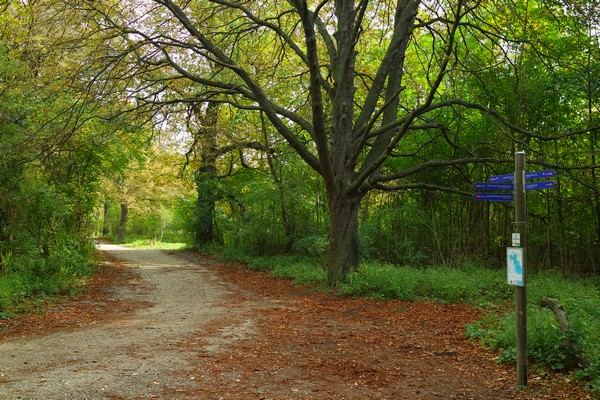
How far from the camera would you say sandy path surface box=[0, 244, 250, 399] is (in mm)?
4688

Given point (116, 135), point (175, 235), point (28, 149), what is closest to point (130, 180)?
point (175, 235)

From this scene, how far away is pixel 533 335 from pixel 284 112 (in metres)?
8.01

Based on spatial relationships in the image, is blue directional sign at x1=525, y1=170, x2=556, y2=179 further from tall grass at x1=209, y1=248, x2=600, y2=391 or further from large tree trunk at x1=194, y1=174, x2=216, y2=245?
large tree trunk at x1=194, y1=174, x2=216, y2=245

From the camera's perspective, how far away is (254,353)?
635 centimetres

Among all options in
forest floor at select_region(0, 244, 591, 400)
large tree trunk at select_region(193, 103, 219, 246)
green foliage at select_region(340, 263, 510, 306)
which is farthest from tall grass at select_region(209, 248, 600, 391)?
large tree trunk at select_region(193, 103, 219, 246)

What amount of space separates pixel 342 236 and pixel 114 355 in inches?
271

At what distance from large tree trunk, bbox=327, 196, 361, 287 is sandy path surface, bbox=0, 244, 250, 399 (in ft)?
9.57

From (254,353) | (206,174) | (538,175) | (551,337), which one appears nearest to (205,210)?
(206,174)

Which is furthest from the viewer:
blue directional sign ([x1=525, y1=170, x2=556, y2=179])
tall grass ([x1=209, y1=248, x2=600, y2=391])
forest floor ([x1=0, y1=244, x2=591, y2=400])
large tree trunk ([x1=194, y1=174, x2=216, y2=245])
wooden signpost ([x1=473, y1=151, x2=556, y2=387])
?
large tree trunk ([x1=194, y1=174, x2=216, y2=245])

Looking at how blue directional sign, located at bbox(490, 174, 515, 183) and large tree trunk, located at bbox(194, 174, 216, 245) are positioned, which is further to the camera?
large tree trunk, located at bbox(194, 174, 216, 245)

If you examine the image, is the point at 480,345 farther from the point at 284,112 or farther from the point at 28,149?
the point at 28,149

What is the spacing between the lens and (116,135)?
1586 centimetres

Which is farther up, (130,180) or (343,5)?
(343,5)

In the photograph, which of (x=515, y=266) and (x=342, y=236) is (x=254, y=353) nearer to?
(x=515, y=266)
